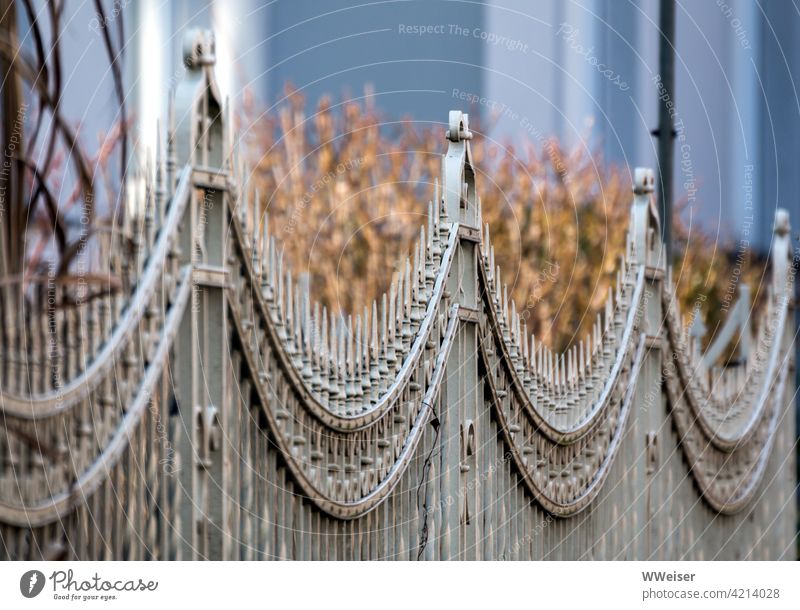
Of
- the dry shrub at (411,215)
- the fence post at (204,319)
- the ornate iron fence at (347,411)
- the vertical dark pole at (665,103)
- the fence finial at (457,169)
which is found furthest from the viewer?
the dry shrub at (411,215)

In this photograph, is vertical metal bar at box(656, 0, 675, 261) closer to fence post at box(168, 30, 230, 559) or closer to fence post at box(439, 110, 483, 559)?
fence post at box(439, 110, 483, 559)

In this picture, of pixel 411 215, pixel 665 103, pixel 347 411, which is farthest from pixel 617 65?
pixel 411 215

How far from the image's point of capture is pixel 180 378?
242cm

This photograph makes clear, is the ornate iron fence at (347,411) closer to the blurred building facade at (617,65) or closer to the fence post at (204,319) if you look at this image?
the fence post at (204,319)

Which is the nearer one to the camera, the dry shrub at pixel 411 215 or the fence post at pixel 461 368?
the fence post at pixel 461 368

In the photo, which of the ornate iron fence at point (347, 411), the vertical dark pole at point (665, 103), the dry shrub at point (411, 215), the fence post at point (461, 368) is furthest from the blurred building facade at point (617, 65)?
the dry shrub at point (411, 215)

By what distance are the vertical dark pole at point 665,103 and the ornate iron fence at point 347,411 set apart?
0.10 metres

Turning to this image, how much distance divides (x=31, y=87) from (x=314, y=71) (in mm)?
3368

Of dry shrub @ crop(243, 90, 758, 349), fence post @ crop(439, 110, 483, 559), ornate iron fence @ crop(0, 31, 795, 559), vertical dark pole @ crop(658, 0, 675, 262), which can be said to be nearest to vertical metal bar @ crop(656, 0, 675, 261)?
vertical dark pole @ crop(658, 0, 675, 262)

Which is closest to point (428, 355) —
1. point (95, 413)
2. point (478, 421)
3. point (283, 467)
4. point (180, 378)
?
point (478, 421)

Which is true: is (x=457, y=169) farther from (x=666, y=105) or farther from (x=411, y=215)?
(x=411, y=215)

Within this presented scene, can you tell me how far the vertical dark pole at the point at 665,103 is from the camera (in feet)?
12.1

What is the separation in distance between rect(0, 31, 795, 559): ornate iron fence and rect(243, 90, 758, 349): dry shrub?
9.16 ft
